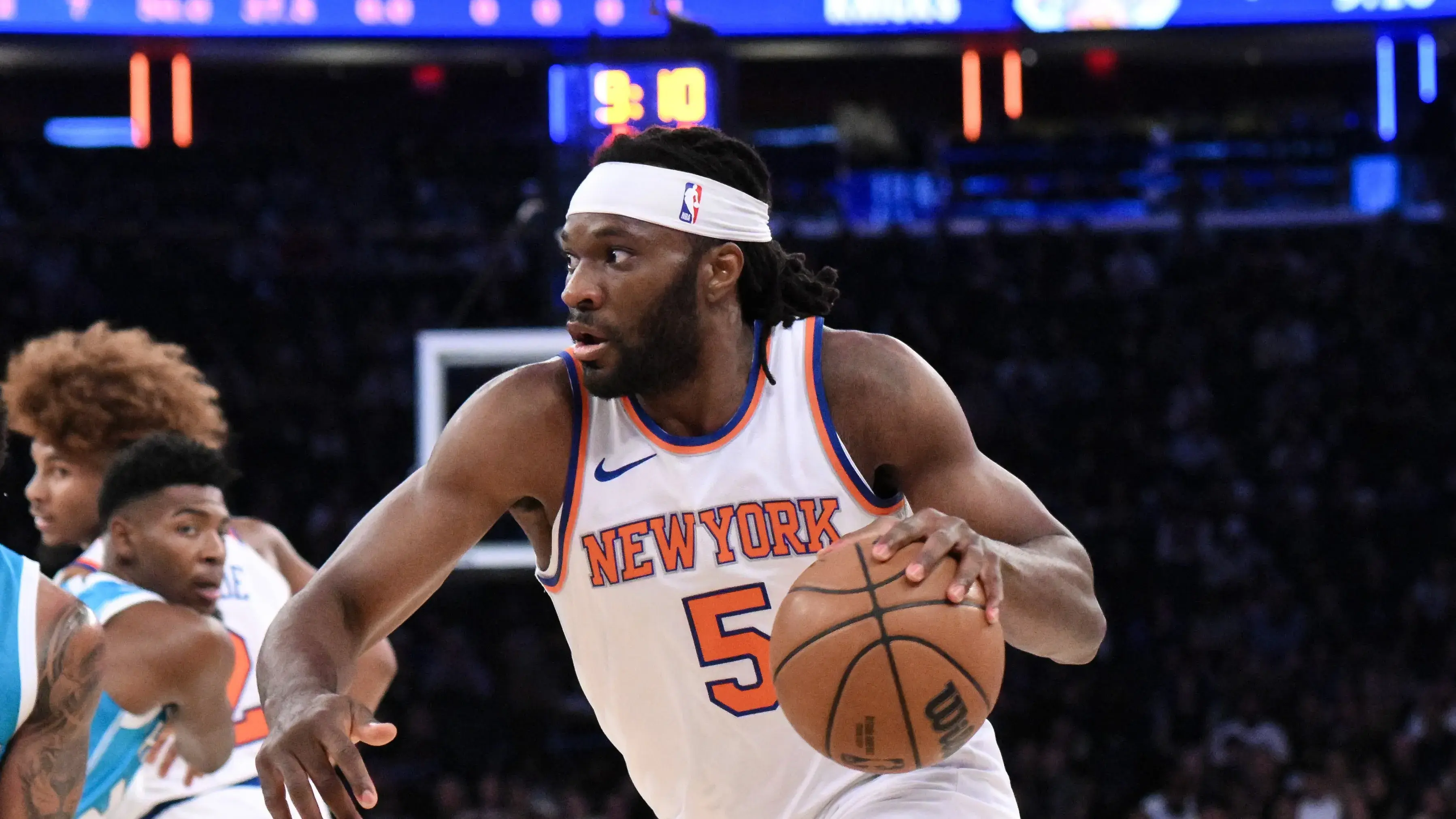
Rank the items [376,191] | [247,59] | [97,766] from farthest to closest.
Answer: [376,191]
[247,59]
[97,766]

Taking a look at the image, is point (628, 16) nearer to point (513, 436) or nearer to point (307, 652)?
point (513, 436)

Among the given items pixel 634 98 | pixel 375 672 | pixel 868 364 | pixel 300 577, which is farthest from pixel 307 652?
pixel 634 98

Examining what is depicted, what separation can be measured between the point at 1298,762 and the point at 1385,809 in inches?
24.1

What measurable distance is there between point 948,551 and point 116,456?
97.8 inches

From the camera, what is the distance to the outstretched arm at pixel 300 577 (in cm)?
443

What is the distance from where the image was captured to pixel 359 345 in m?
12.9

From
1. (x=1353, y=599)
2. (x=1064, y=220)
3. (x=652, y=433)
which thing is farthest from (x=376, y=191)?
(x=652, y=433)

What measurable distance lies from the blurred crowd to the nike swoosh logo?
716cm

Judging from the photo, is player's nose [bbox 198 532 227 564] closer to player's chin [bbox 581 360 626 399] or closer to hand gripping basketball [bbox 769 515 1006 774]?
player's chin [bbox 581 360 626 399]

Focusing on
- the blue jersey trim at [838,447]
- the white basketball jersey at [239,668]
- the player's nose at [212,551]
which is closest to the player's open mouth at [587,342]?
the blue jersey trim at [838,447]

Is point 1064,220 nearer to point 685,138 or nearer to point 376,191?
point 376,191

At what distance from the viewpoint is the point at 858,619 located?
2.43 m

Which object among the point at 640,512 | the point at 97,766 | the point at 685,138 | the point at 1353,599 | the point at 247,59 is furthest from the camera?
the point at 1353,599

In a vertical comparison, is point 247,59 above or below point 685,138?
above
